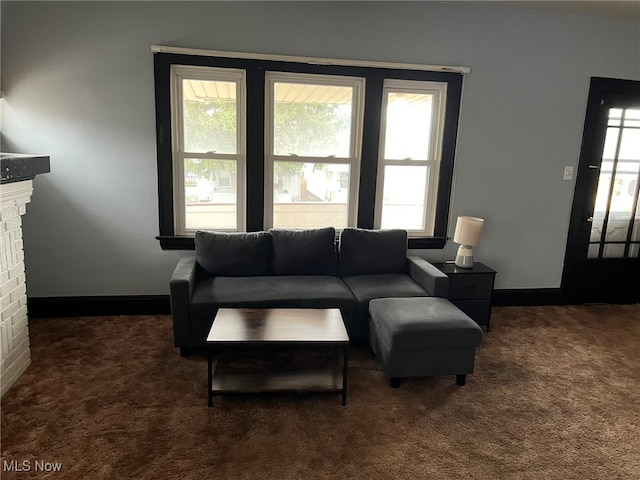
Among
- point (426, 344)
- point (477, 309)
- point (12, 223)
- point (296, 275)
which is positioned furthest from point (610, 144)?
point (12, 223)

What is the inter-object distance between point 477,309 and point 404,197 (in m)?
1.16

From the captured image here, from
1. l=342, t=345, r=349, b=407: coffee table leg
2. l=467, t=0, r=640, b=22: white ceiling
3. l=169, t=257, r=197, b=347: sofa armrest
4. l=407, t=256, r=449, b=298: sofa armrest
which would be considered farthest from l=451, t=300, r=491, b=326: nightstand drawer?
l=467, t=0, r=640, b=22: white ceiling

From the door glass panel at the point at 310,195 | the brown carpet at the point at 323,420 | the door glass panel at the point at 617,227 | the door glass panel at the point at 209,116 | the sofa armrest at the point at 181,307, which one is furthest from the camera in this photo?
the door glass panel at the point at 617,227

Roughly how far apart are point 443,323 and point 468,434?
639 millimetres

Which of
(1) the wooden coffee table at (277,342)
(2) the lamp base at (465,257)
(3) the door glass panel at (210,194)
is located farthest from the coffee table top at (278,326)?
(2) the lamp base at (465,257)

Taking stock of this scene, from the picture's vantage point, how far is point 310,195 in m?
3.88

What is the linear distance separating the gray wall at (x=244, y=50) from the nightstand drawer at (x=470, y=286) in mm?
521

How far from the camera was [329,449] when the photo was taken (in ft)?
7.18

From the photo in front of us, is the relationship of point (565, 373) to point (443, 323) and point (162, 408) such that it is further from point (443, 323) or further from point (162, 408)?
point (162, 408)

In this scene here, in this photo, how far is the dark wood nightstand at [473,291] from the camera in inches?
143

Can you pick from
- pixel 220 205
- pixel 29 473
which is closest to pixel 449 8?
pixel 220 205

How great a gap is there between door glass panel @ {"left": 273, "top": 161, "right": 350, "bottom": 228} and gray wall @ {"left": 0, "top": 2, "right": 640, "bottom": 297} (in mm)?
906

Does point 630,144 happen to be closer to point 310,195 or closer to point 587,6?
point 587,6

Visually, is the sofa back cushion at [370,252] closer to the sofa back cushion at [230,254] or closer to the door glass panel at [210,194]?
the sofa back cushion at [230,254]
